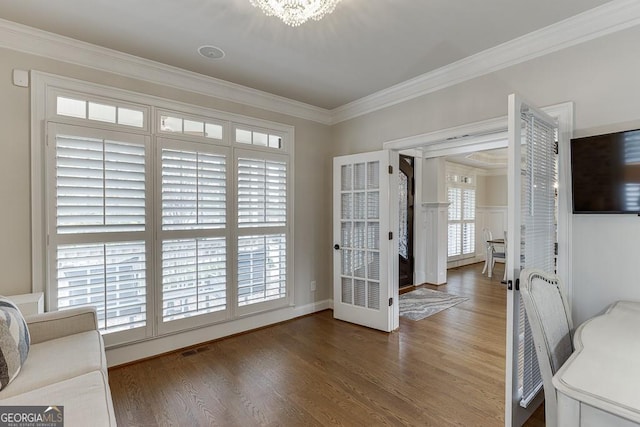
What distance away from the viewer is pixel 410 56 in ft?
8.66

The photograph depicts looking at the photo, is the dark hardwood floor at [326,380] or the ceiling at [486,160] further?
the ceiling at [486,160]

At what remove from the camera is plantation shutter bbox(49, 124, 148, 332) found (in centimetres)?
238

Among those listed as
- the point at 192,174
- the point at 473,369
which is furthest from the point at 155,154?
the point at 473,369

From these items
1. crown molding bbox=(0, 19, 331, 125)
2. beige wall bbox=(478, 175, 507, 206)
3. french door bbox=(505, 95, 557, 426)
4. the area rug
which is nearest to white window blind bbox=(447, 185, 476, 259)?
beige wall bbox=(478, 175, 507, 206)

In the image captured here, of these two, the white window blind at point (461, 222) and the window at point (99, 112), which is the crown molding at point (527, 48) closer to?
the window at point (99, 112)

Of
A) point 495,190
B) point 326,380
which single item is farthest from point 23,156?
point 495,190

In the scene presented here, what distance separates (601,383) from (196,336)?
10.2 ft

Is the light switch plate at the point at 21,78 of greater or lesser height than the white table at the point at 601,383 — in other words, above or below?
above

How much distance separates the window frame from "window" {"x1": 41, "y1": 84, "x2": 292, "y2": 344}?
12 millimetres

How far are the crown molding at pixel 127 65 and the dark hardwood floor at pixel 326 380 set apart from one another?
2634 millimetres

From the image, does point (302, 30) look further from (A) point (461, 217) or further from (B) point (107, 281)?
(A) point (461, 217)

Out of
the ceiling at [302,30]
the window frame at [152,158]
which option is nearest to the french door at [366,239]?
the window frame at [152,158]

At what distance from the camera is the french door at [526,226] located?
1.68 metres

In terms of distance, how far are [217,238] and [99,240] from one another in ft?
3.32
